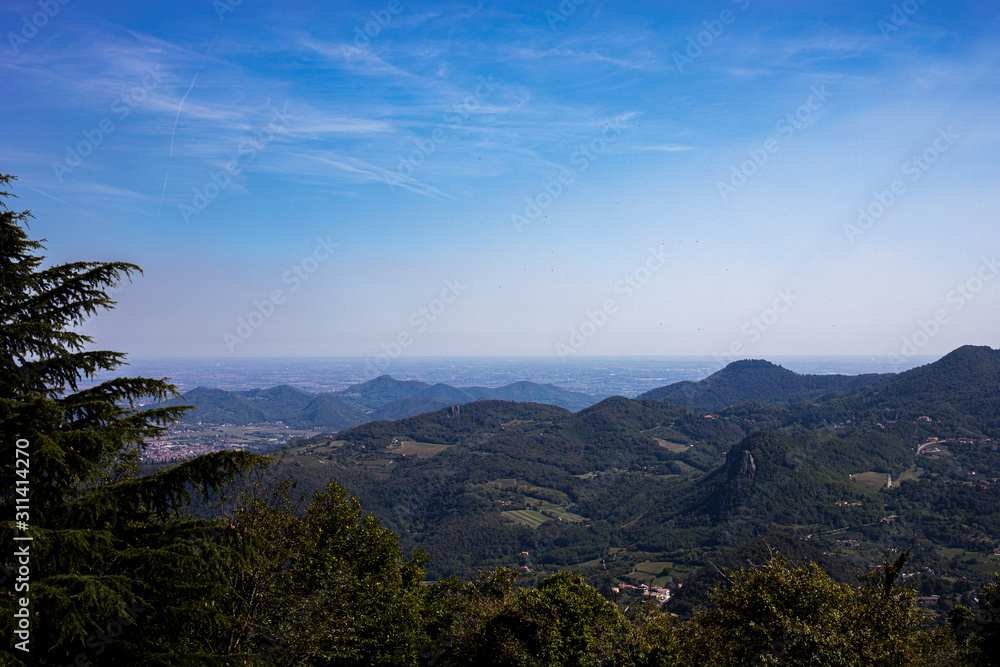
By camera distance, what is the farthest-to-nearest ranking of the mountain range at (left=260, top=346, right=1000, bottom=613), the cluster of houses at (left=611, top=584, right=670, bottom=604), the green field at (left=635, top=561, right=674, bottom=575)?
the green field at (left=635, top=561, right=674, bottom=575)
the mountain range at (left=260, top=346, right=1000, bottom=613)
the cluster of houses at (left=611, top=584, right=670, bottom=604)

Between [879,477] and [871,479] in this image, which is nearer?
[871,479]

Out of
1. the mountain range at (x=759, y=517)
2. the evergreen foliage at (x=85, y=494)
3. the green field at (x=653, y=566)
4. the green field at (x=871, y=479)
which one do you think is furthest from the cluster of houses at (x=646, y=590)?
the evergreen foliage at (x=85, y=494)

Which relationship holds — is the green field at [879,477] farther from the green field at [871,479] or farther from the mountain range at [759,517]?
the mountain range at [759,517]

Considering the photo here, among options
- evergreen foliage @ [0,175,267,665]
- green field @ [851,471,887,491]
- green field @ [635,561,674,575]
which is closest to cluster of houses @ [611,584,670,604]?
green field @ [635,561,674,575]

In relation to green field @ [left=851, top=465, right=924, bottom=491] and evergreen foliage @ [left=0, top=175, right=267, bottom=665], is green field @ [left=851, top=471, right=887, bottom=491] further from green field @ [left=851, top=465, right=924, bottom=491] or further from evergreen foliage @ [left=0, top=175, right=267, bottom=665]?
evergreen foliage @ [left=0, top=175, right=267, bottom=665]

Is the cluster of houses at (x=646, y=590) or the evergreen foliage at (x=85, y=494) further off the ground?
the evergreen foliage at (x=85, y=494)

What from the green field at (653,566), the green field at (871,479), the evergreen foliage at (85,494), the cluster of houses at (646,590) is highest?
the evergreen foliage at (85,494)

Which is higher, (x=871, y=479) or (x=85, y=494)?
(x=85, y=494)

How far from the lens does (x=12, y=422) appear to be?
7.05m

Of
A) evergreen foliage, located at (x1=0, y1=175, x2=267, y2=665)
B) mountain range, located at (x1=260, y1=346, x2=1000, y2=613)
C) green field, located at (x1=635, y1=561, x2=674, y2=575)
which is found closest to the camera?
evergreen foliage, located at (x1=0, y1=175, x2=267, y2=665)

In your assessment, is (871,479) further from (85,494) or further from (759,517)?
(85,494)

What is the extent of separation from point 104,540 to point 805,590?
51.4 ft

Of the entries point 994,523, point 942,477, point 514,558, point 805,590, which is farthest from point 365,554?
point 942,477

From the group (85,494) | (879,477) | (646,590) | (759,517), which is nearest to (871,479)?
(879,477)
